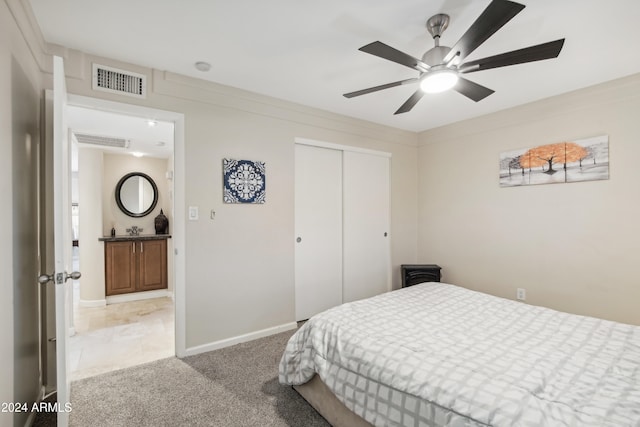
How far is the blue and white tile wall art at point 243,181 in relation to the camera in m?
2.77

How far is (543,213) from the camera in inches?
123

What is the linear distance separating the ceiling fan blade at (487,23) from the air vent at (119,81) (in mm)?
2269

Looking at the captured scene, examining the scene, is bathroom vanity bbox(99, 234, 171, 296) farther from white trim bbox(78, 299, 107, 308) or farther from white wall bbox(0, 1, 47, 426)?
white wall bbox(0, 1, 47, 426)

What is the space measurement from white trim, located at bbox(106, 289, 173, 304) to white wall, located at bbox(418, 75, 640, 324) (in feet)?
13.2

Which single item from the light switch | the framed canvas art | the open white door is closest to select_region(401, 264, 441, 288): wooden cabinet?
the framed canvas art

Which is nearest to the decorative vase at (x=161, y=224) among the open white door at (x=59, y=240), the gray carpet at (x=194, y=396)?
the gray carpet at (x=194, y=396)

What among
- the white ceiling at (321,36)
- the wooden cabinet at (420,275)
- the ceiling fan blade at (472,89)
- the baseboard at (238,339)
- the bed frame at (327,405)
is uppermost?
the white ceiling at (321,36)

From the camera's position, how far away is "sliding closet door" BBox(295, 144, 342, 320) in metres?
3.35

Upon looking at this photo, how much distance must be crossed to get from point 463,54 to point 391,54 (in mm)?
390

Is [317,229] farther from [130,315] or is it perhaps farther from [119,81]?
[130,315]

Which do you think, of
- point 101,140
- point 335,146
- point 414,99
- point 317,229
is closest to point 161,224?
point 101,140

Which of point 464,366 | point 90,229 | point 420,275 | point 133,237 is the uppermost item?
point 90,229

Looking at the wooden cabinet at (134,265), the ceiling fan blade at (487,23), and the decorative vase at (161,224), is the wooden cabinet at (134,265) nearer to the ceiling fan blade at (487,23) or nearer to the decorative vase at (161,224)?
the decorative vase at (161,224)

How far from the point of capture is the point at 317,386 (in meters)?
1.79
